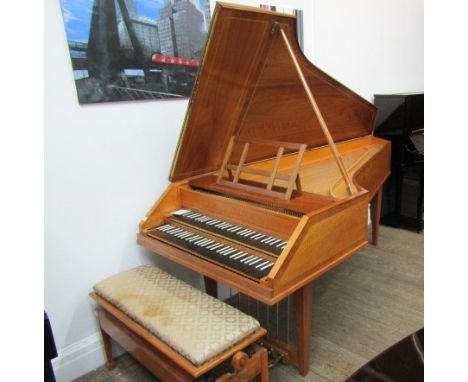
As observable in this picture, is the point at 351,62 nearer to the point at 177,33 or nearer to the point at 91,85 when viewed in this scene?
the point at 177,33

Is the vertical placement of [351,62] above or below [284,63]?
above

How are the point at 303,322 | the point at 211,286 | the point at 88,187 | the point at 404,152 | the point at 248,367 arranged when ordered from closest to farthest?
the point at 248,367 → the point at 303,322 → the point at 88,187 → the point at 211,286 → the point at 404,152

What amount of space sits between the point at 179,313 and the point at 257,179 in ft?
3.14

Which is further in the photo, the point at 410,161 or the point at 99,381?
the point at 410,161

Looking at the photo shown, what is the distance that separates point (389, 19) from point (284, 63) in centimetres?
226

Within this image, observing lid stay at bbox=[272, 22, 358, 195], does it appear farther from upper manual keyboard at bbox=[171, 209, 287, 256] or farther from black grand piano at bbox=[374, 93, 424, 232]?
black grand piano at bbox=[374, 93, 424, 232]

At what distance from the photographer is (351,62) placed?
11.4ft

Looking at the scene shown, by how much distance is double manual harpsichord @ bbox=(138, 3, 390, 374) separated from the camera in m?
1.56

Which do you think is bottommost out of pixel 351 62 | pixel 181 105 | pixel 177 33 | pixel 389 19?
pixel 181 105

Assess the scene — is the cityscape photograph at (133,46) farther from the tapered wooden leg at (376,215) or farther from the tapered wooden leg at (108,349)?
the tapered wooden leg at (376,215)

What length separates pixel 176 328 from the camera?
4.83 feet

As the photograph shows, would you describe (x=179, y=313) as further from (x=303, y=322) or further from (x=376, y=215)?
(x=376, y=215)

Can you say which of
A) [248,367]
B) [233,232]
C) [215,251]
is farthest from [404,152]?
[248,367]

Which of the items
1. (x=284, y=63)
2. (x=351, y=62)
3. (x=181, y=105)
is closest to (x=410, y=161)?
(x=351, y=62)
